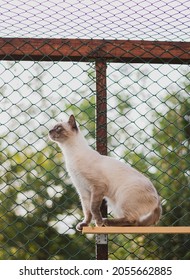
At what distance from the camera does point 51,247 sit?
121 inches

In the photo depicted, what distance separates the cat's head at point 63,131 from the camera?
1627 millimetres

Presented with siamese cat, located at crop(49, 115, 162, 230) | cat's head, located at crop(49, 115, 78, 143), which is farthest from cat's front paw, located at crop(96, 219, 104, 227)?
cat's head, located at crop(49, 115, 78, 143)

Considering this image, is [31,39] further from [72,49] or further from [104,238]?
[104,238]

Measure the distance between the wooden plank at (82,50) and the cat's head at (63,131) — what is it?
0.19 metres

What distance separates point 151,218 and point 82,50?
19.7 inches

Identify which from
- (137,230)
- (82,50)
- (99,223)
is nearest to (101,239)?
(99,223)

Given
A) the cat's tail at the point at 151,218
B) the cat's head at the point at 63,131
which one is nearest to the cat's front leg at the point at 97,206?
the cat's tail at the point at 151,218

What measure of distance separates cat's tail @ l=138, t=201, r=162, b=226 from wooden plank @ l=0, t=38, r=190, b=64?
16.8 inches

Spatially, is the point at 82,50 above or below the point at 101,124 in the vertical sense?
above

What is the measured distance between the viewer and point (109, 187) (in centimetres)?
154

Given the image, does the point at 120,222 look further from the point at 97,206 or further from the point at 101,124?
the point at 101,124

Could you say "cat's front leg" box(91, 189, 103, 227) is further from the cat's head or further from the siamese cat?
the cat's head

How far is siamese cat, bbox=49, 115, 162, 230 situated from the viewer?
4.86ft
